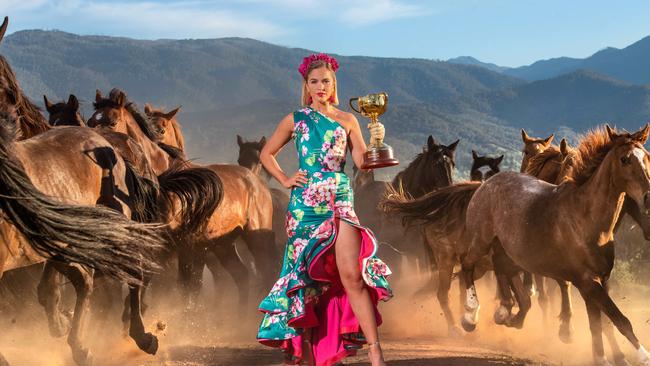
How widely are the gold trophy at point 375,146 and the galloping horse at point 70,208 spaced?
1419 mm

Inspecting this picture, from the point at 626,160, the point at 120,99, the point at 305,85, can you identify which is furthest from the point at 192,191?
the point at 626,160

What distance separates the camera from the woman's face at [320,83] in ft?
18.0

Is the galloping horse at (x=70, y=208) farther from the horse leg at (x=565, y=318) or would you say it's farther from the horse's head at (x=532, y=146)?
Result: the horse's head at (x=532, y=146)

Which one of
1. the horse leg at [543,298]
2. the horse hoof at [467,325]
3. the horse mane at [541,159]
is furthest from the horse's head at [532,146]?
the horse hoof at [467,325]

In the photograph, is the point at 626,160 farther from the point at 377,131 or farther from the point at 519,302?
the point at 377,131

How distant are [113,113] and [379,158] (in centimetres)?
537

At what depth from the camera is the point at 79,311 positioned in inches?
266

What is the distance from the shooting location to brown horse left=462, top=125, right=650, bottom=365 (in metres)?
7.25

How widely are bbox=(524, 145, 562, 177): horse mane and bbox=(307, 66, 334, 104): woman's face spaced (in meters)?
5.49

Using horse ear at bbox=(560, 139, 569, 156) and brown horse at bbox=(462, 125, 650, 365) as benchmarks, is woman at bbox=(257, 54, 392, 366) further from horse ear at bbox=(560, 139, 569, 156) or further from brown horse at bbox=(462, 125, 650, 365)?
horse ear at bbox=(560, 139, 569, 156)

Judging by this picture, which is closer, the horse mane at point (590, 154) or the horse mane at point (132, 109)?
the horse mane at point (590, 154)

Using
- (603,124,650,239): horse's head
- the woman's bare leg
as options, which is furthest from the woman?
(603,124,650,239): horse's head

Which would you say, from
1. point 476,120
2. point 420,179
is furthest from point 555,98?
point 420,179

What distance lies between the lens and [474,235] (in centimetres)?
940
